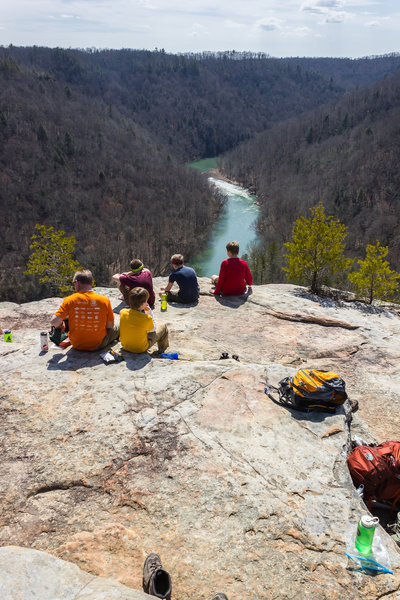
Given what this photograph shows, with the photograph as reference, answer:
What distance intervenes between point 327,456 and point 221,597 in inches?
79.7

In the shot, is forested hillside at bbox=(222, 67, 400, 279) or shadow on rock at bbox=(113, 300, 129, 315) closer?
shadow on rock at bbox=(113, 300, 129, 315)

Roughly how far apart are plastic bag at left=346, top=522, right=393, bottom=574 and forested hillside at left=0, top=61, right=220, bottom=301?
4846 cm

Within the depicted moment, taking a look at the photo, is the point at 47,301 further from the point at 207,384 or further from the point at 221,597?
the point at 221,597

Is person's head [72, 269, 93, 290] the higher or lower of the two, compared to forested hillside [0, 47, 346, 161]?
lower

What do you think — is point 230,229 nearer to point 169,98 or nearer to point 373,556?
point 373,556

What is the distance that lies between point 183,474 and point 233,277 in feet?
22.2

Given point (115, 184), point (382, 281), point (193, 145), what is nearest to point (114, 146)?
point (115, 184)

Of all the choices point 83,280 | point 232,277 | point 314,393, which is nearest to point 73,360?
point 83,280

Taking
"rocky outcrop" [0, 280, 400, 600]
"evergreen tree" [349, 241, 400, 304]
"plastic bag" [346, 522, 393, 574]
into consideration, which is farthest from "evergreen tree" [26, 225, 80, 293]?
"plastic bag" [346, 522, 393, 574]

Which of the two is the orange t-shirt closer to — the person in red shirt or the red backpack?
the red backpack

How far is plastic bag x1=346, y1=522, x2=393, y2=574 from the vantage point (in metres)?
3.30

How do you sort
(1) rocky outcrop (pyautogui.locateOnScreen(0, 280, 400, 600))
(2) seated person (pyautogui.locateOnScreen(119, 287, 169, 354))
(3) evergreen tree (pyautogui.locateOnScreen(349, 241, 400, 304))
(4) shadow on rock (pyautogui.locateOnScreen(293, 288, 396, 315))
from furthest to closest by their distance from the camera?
(3) evergreen tree (pyautogui.locateOnScreen(349, 241, 400, 304)), (4) shadow on rock (pyautogui.locateOnScreen(293, 288, 396, 315)), (2) seated person (pyautogui.locateOnScreen(119, 287, 169, 354)), (1) rocky outcrop (pyautogui.locateOnScreen(0, 280, 400, 600))

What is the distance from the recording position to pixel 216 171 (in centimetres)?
12800

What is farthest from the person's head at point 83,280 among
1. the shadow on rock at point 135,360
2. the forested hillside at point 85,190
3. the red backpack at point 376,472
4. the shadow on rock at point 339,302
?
the forested hillside at point 85,190
